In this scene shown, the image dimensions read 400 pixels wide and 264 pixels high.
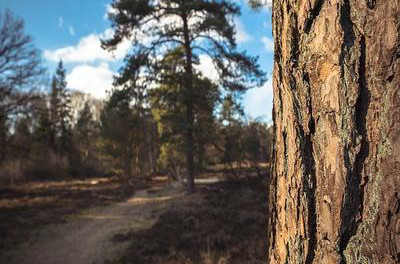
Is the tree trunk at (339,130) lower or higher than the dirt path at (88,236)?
higher

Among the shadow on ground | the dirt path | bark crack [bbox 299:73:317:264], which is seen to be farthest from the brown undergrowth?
bark crack [bbox 299:73:317:264]

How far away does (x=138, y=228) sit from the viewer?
10.0 metres

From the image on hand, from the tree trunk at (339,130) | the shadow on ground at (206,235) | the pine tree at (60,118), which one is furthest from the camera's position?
the pine tree at (60,118)

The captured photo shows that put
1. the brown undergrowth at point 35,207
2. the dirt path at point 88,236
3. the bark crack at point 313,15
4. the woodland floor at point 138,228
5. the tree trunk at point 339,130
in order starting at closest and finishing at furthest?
the tree trunk at point 339,130, the bark crack at point 313,15, the woodland floor at point 138,228, the dirt path at point 88,236, the brown undergrowth at point 35,207

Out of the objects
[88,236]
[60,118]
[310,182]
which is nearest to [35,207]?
[88,236]

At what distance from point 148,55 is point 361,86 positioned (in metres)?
13.8

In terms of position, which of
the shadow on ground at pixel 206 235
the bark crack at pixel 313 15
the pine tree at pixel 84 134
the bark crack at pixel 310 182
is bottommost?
the shadow on ground at pixel 206 235

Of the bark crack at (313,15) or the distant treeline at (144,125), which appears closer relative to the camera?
the bark crack at (313,15)

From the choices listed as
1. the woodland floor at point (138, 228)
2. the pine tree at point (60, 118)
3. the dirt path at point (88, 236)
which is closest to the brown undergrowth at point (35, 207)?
the woodland floor at point (138, 228)

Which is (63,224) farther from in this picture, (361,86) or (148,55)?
(361,86)

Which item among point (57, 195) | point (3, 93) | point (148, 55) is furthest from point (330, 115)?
point (3, 93)

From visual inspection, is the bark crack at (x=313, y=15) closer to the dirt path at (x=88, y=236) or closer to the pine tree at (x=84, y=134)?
the dirt path at (x=88, y=236)

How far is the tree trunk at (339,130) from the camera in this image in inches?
46.8

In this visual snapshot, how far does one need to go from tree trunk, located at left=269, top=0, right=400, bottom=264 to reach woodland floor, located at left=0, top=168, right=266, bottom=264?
4.45 meters
